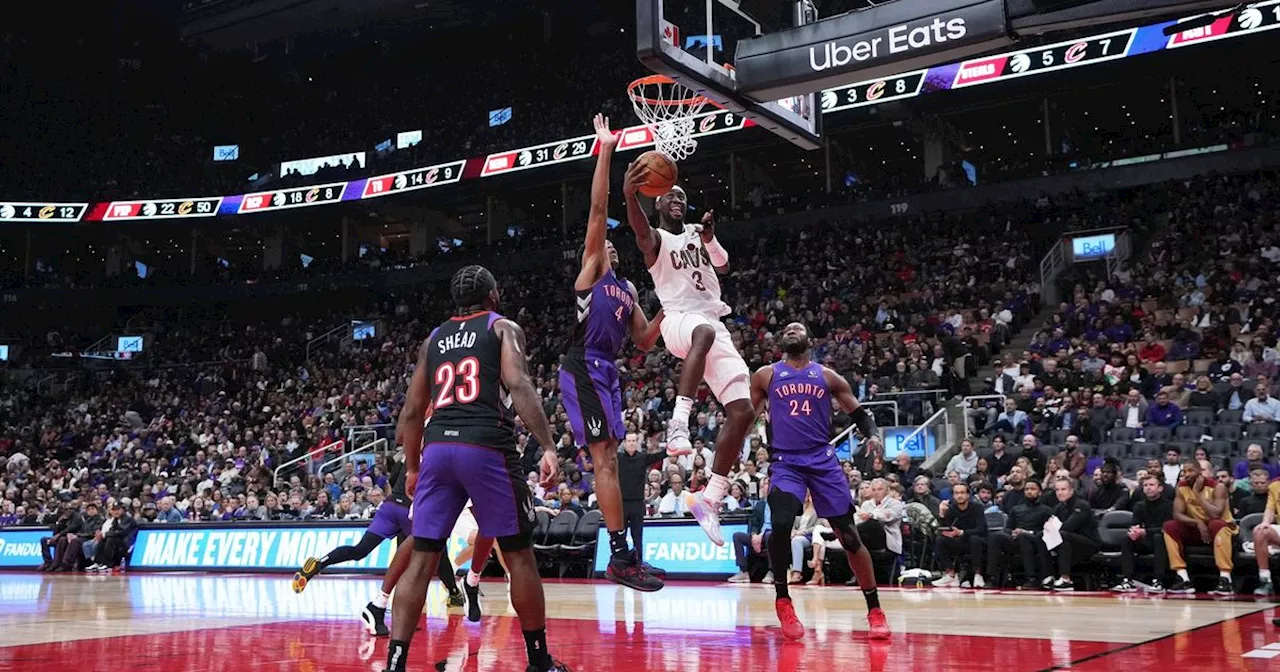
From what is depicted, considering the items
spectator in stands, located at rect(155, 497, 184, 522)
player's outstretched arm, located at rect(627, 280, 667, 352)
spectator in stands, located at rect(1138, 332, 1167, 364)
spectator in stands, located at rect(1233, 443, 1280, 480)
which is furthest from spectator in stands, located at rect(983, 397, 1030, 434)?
spectator in stands, located at rect(155, 497, 184, 522)

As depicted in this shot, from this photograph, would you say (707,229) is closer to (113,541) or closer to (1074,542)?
(1074,542)

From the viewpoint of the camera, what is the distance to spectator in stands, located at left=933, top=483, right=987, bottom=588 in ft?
38.5

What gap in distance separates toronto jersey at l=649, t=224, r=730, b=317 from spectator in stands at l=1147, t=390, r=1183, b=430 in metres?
→ 9.42

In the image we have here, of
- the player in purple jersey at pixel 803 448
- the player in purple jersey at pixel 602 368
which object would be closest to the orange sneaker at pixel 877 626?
the player in purple jersey at pixel 803 448

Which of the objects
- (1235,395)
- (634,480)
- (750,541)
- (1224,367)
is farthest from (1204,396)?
(634,480)

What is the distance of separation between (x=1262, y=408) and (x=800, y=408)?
9.35 metres

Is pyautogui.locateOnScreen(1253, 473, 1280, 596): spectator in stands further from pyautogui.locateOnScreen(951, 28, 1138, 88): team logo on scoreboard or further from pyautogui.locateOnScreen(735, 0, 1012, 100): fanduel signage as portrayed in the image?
pyautogui.locateOnScreen(951, 28, 1138, 88): team logo on scoreboard

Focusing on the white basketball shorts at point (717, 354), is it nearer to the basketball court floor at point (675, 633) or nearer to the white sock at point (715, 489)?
the white sock at point (715, 489)

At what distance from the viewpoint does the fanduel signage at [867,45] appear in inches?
281

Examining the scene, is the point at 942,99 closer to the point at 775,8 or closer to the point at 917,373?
the point at 917,373

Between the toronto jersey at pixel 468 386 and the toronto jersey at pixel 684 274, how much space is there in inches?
70.1

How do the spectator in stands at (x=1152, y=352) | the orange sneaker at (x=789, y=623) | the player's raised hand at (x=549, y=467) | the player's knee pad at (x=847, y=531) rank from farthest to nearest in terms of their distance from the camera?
the spectator in stands at (x=1152, y=352) < the player's knee pad at (x=847, y=531) < the orange sneaker at (x=789, y=623) < the player's raised hand at (x=549, y=467)

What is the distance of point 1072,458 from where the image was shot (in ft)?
41.8

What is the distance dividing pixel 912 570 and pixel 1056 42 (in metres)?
14.7
